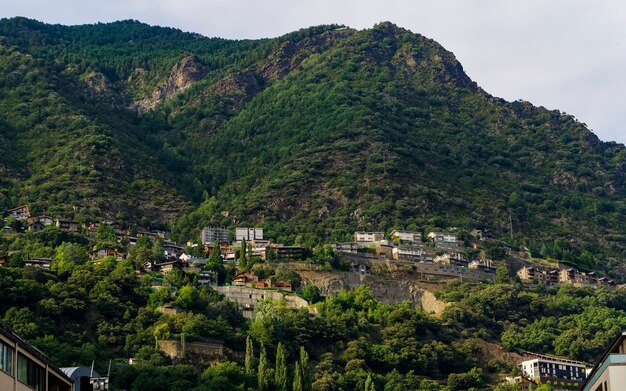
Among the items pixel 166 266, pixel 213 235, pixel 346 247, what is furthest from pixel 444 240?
pixel 166 266

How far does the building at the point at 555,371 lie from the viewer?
112m

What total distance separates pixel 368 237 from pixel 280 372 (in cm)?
5134

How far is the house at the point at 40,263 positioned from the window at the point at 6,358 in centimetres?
9000

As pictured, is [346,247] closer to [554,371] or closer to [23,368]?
[554,371]

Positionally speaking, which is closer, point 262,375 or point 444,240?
point 262,375

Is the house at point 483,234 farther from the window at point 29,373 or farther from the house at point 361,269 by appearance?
the window at point 29,373

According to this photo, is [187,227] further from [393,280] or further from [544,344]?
[544,344]

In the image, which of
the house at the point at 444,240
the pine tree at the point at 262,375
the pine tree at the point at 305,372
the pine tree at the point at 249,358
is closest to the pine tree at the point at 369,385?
the pine tree at the point at 305,372

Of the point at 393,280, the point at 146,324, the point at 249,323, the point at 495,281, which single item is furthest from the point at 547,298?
the point at 146,324

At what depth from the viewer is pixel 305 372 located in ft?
323

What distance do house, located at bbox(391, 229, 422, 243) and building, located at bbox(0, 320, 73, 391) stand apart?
118 meters

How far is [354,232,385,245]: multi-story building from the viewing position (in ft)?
479

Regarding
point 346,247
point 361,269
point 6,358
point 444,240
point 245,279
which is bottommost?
point 6,358

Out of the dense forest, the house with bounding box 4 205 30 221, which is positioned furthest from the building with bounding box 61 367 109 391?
the house with bounding box 4 205 30 221
